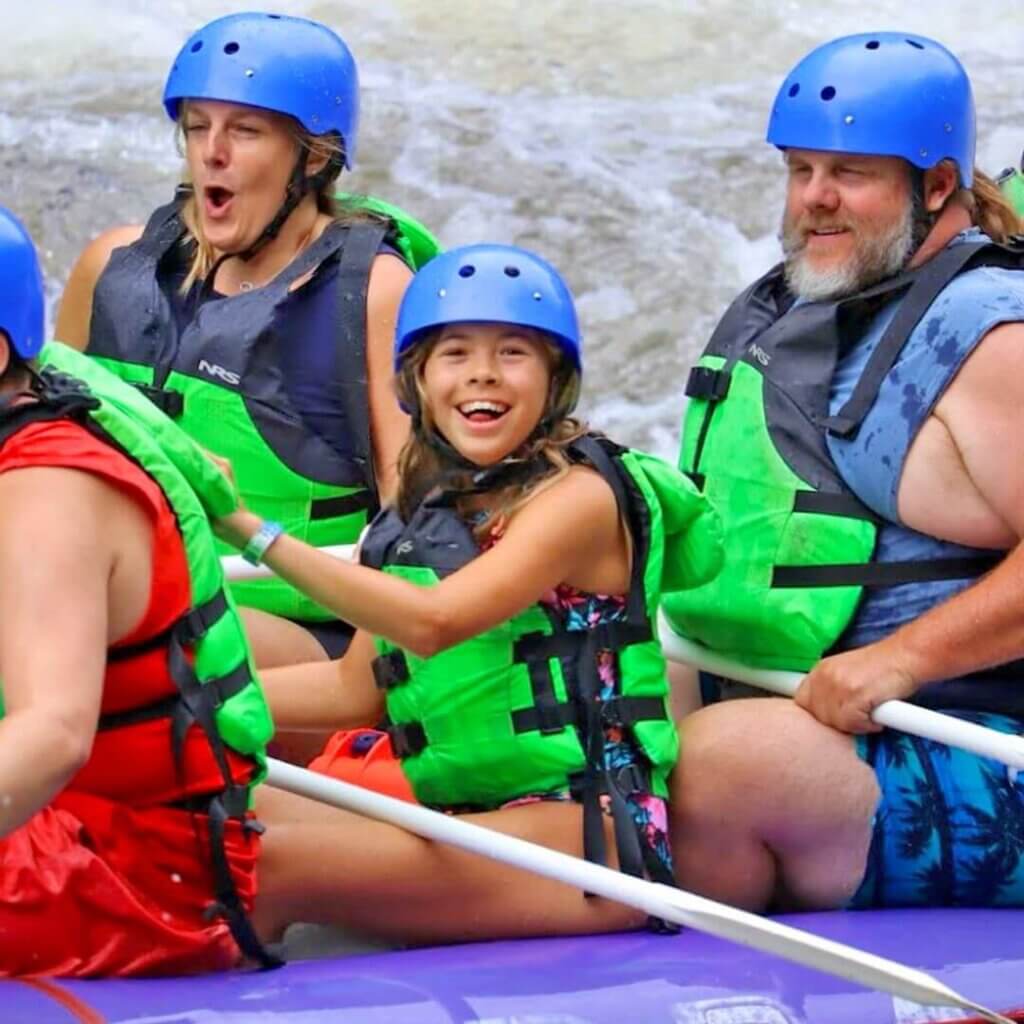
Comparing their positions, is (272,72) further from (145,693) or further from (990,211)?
(145,693)

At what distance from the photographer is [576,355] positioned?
3684mm

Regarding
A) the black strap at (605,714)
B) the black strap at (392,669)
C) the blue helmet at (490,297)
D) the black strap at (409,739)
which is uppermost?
the blue helmet at (490,297)

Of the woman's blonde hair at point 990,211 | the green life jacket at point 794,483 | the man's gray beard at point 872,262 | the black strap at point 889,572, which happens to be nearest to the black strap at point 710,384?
the green life jacket at point 794,483

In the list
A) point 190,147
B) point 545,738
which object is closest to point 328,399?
point 190,147

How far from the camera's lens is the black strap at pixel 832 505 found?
3834 mm

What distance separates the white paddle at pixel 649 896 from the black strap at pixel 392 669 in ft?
0.66

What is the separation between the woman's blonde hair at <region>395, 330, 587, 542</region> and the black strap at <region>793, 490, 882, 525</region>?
0.40m

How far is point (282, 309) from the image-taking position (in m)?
4.44

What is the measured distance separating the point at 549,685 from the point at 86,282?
5.24 feet

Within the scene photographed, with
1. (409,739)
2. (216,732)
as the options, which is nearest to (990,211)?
(409,739)

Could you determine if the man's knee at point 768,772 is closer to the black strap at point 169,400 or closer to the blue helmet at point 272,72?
the black strap at point 169,400

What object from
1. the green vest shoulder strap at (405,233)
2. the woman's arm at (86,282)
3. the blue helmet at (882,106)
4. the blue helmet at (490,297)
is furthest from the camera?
the woman's arm at (86,282)

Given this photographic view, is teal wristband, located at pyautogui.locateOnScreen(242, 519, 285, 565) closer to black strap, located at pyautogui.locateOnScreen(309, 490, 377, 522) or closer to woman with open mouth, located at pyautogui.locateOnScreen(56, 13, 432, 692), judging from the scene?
woman with open mouth, located at pyautogui.locateOnScreen(56, 13, 432, 692)

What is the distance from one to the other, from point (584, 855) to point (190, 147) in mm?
1591
